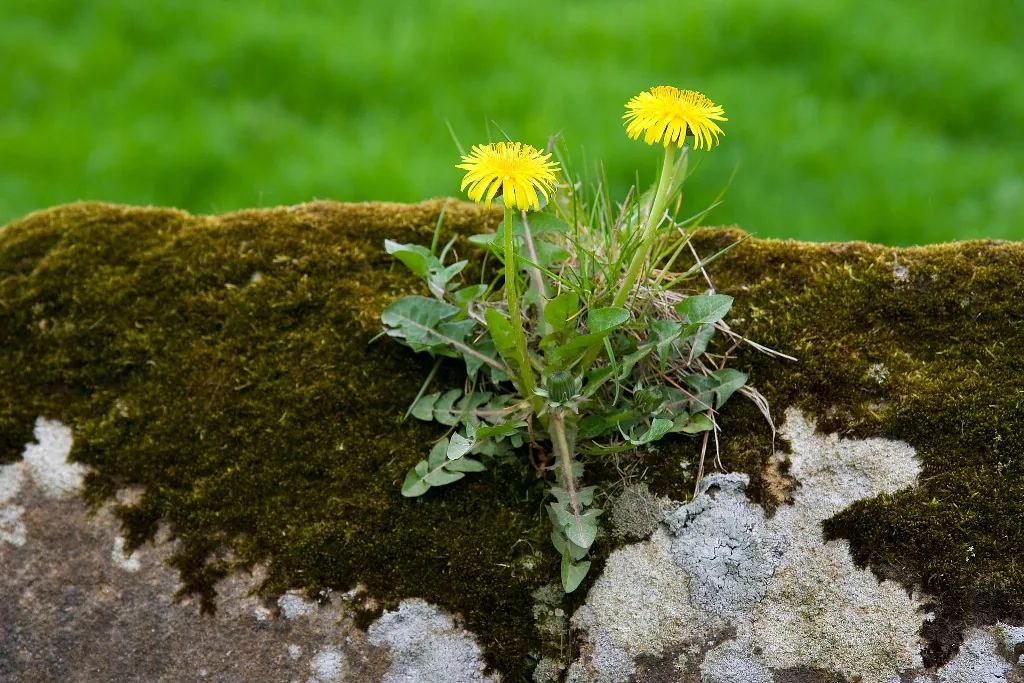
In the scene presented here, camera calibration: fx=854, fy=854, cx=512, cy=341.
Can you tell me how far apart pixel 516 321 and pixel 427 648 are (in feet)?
2.70

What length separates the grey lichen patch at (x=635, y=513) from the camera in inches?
83.4

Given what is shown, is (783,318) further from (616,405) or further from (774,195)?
(774,195)

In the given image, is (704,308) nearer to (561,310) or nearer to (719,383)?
(719,383)

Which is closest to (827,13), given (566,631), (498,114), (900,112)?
(900,112)

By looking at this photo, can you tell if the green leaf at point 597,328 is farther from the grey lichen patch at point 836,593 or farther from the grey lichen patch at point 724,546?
the grey lichen patch at point 836,593

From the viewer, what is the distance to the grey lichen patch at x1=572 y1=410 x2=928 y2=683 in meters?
1.98

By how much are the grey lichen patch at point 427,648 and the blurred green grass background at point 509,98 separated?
10.1 feet

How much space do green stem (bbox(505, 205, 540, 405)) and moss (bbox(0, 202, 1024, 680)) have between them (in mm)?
229

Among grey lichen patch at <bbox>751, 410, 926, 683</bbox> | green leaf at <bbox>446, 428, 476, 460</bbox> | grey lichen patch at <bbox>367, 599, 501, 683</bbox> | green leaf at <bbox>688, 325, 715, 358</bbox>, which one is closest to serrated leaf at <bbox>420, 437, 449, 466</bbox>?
green leaf at <bbox>446, 428, 476, 460</bbox>

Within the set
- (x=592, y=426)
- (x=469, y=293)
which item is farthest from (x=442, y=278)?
(x=592, y=426)

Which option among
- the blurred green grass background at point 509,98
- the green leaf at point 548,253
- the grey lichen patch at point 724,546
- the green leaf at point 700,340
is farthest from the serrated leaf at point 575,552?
the blurred green grass background at point 509,98

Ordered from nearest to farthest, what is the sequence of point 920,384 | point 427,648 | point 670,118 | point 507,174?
point 507,174
point 670,118
point 427,648
point 920,384

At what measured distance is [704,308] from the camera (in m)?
2.20

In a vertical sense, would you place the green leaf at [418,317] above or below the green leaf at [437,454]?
above
